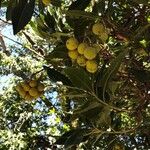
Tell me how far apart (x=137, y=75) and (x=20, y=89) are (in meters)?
0.76

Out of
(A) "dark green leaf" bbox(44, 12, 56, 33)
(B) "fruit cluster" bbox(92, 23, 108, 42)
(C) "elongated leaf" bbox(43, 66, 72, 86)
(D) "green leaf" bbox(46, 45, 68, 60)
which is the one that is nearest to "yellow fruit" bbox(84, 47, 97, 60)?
(B) "fruit cluster" bbox(92, 23, 108, 42)

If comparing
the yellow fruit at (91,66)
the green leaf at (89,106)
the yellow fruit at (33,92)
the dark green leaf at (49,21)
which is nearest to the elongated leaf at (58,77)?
the green leaf at (89,106)

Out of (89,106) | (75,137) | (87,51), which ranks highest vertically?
(87,51)

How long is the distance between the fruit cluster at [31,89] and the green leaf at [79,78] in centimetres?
61

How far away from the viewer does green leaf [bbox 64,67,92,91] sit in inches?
81.7

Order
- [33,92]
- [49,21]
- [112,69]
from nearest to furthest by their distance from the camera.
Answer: [112,69], [33,92], [49,21]

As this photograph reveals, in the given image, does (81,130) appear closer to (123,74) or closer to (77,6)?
(123,74)

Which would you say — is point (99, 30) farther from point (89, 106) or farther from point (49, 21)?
point (49, 21)

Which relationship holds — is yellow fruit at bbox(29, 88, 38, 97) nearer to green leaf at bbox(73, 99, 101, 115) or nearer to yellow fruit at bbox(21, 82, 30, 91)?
yellow fruit at bbox(21, 82, 30, 91)

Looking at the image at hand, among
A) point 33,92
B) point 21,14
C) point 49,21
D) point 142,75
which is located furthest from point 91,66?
point 49,21

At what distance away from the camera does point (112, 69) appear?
2.13 meters

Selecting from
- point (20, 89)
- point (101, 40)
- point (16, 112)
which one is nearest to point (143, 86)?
point (101, 40)

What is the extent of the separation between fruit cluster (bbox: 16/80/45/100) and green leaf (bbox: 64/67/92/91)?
2.00ft

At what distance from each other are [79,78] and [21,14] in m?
0.52
